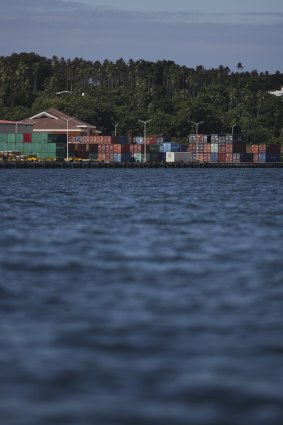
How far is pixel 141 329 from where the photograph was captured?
886 inches

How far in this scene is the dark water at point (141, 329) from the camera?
16359 mm

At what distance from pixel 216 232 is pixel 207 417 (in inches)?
1317

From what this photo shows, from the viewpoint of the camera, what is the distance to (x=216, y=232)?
161ft

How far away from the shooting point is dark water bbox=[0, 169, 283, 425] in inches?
644

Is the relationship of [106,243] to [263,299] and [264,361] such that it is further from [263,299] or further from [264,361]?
[264,361]

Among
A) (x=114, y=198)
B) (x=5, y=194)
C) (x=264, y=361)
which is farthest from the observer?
(x=5, y=194)

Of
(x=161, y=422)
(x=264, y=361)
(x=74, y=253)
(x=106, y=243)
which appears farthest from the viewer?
(x=106, y=243)

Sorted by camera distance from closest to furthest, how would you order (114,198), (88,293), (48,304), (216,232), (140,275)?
(48,304), (88,293), (140,275), (216,232), (114,198)

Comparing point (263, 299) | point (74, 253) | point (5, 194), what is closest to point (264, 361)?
point (263, 299)

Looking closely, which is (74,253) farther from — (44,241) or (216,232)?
(216,232)

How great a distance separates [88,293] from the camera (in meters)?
28.2

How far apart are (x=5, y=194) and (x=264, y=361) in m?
78.1

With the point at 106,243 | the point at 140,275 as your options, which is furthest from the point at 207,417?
the point at 106,243

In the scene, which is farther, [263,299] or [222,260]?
[222,260]
